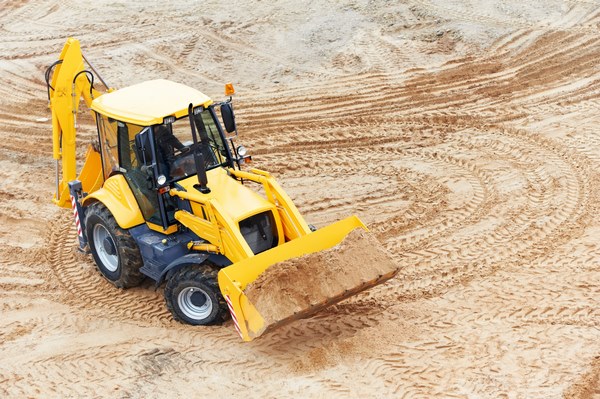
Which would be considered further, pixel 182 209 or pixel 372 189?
pixel 372 189

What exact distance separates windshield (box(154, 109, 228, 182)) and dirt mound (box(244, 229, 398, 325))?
1820mm

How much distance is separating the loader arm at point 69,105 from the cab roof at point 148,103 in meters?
0.58

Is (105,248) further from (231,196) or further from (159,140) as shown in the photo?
(231,196)

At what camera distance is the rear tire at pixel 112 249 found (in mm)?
9078

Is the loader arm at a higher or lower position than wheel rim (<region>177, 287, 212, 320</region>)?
higher

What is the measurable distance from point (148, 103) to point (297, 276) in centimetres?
267

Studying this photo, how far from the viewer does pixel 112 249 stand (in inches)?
374

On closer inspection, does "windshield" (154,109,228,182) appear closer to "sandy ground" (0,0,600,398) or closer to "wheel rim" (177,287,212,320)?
"wheel rim" (177,287,212,320)

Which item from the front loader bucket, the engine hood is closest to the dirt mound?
the front loader bucket

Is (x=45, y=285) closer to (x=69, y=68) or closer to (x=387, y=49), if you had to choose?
(x=69, y=68)

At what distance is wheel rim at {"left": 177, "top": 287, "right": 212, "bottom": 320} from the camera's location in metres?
8.45

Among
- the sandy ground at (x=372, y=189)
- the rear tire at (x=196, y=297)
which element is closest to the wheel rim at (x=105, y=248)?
the sandy ground at (x=372, y=189)

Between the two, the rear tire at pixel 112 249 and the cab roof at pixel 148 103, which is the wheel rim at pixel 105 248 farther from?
the cab roof at pixel 148 103

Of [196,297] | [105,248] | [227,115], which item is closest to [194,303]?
[196,297]
